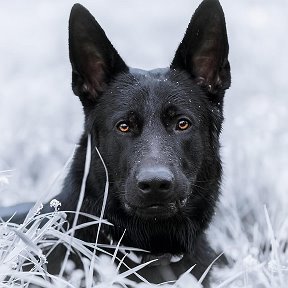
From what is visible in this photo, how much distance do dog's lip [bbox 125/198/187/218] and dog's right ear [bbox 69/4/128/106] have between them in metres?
0.68

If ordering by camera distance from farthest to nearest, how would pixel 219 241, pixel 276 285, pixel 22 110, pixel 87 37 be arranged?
pixel 22 110 → pixel 219 241 → pixel 87 37 → pixel 276 285

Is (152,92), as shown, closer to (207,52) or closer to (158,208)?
(207,52)

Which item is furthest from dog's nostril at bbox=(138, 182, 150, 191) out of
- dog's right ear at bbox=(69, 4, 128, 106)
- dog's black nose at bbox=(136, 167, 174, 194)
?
dog's right ear at bbox=(69, 4, 128, 106)

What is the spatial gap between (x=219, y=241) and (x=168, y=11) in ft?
20.9

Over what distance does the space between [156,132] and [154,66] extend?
5034mm

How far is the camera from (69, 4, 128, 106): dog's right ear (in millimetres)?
4602

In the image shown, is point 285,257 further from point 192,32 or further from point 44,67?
point 44,67

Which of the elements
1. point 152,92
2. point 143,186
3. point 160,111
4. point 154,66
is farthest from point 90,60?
point 154,66

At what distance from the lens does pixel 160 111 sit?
450 centimetres

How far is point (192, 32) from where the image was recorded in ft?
15.3

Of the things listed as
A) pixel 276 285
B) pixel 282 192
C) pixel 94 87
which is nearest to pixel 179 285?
pixel 276 285

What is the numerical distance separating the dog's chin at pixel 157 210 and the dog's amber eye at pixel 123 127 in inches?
14.3

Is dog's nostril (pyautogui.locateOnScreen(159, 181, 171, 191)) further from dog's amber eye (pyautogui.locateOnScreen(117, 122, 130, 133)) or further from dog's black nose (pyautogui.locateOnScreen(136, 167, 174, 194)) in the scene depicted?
dog's amber eye (pyautogui.locateOnScreen(117, 122, 130, 133))

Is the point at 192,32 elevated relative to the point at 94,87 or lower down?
elevated
